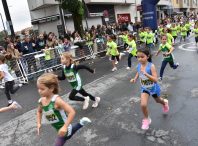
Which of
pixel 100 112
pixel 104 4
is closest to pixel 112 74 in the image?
pixel 100 112

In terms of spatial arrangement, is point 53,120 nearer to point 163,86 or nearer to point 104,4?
point 163,86

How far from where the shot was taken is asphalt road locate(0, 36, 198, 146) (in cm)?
316

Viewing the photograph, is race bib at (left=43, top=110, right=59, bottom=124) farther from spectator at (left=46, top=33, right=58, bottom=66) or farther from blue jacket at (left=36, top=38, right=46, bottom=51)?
blue jacket at (left=36, top=38, right=46, bottom=51)

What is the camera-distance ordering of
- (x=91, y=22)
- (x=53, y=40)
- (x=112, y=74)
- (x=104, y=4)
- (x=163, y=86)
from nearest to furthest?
(x=163, y=86) < (x=112, y=74) < (x=53, y=40) < (x=91, y=22) < (x=104, y=4)

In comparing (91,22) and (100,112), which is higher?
(91,22)

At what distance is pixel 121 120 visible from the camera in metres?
3.85

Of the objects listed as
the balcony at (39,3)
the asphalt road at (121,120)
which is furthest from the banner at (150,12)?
the asphalt road at (121,120)

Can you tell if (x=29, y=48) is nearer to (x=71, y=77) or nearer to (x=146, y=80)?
(x=71, y=77)

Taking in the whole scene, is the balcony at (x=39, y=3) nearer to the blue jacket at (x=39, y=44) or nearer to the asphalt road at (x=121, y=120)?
the blue jacket at (x=39, y=44)

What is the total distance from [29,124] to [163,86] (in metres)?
4.14

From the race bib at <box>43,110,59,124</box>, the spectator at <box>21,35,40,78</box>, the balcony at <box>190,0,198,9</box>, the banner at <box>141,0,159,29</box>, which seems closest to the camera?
the race bib at <box>43,110,59,124</box>

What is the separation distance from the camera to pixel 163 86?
217 inches

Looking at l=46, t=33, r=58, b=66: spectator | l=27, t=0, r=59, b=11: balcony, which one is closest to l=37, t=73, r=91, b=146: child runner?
l=46, t=33, r=58, b=66: spectator

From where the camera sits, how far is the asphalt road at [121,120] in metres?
3.16
